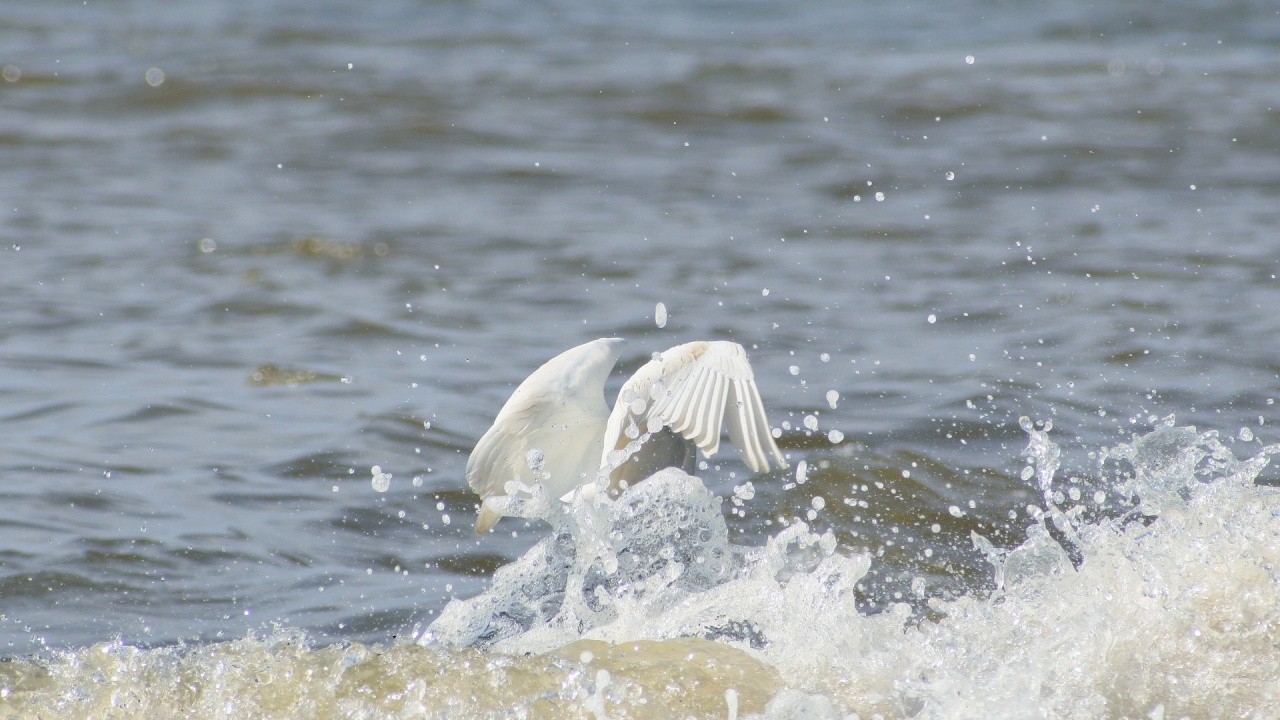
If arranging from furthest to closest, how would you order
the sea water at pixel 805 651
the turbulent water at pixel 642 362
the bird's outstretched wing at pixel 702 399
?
the bird's outstretched wing at pixel 702 399, the turbulent water at pixel 642 362, the sea water at pixel 805 651

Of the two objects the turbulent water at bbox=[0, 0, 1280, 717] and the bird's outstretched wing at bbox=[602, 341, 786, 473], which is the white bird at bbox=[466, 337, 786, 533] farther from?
the turbulent water at bbox=[0, 0, 1280, 717]

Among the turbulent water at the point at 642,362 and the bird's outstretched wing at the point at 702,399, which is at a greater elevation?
the bird's outstretched wing at the point at 702,399

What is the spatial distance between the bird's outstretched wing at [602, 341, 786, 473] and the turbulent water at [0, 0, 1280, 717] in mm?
196

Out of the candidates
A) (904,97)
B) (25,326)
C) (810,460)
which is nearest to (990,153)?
(904,97)

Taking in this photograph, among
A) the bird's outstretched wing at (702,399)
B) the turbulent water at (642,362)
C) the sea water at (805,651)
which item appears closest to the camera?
the sea water at (805,651)

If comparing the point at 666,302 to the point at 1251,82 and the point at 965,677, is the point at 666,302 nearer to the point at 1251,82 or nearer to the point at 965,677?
the point at 965,677

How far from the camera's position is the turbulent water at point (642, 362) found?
2682mm

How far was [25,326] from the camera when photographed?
533 cm

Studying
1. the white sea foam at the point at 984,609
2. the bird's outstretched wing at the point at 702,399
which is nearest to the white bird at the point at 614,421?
the bird's outstretched wing at the point at 702,399

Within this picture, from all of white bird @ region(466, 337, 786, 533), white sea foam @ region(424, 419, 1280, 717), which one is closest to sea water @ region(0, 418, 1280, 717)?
white sea foam @ region(424, 419, 1280, 717)

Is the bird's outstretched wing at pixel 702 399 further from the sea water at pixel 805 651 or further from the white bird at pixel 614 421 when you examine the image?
the sea water at pixel 805 651

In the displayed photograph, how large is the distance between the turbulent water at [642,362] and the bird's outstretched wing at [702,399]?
0.20 m

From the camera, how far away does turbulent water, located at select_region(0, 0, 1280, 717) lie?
268 cm

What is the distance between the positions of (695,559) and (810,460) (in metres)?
0.96
